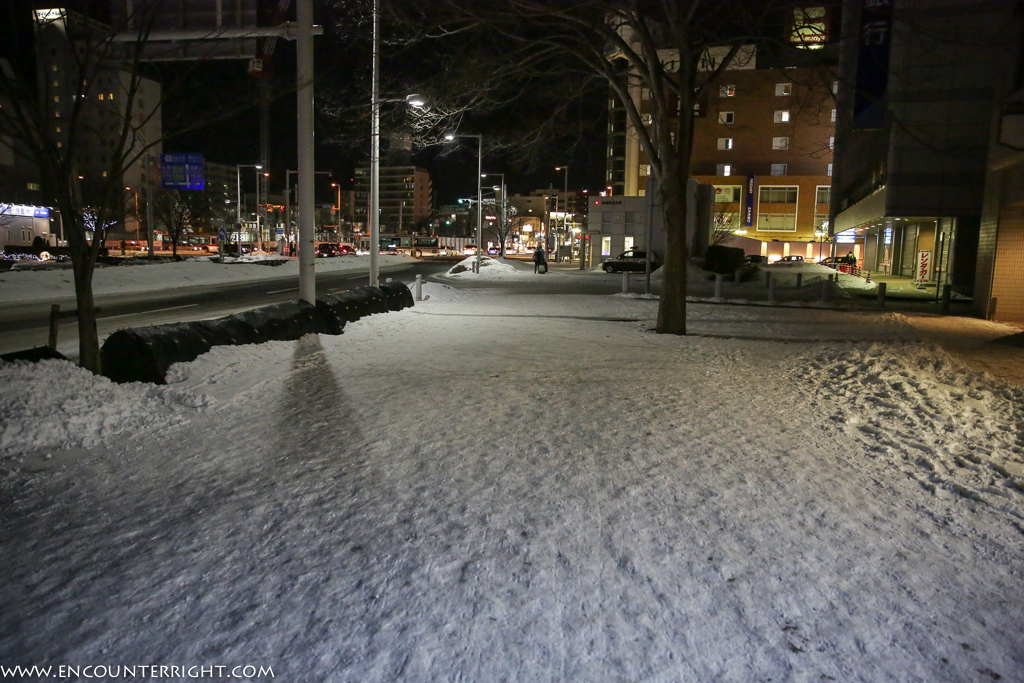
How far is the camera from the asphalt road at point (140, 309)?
1400 cm

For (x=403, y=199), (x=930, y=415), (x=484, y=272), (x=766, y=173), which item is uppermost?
(x=403, y=199)

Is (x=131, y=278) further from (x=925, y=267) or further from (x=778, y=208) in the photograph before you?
(x=778, y=208)

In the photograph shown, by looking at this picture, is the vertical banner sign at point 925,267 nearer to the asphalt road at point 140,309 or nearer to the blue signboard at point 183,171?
the asphalt road at point 140,309

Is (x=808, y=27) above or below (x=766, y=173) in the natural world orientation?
below

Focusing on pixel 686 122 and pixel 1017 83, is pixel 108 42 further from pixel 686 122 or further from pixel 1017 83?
pixel 1017 83

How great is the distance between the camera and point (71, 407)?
269 inches

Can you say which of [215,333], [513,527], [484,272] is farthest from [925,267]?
[513,527]

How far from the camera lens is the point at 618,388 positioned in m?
8.89

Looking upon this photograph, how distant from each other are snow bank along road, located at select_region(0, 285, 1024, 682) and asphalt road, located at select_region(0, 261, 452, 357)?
505 centimetres

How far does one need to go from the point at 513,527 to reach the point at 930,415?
17.6 feet

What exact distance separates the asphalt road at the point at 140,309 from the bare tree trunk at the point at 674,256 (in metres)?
10.2

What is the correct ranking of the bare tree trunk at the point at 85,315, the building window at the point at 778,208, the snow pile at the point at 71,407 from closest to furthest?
the snow pile at the point at 71,407 < the bare tree trunk at the point at 85,315 < the building window at the point at 778,208

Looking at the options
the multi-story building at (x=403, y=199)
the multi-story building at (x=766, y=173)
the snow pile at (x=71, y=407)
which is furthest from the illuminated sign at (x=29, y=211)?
the multi-story building at (x=403, y=199)

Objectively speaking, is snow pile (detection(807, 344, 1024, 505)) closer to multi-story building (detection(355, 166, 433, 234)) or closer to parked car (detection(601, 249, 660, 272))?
parked car (detection(601, 249, 660, 272))
